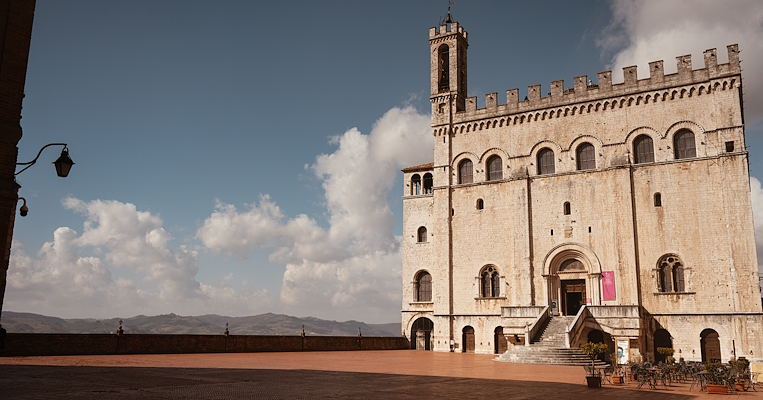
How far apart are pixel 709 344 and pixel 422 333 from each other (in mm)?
16620

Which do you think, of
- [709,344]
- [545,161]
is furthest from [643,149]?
[709,344]

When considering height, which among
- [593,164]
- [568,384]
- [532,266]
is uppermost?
[593,164]

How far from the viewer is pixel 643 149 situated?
1304 inches

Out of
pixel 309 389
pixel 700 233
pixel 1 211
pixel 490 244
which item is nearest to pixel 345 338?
pixel 490 244

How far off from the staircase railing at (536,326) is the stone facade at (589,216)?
12.5 inches

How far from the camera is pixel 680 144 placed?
3216 centimetres

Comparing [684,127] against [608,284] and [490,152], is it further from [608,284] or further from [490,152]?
[490,152]

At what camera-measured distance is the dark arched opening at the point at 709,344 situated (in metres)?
29.3

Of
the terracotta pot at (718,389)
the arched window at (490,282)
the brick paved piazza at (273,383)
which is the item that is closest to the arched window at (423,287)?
the arched window at (490,282)

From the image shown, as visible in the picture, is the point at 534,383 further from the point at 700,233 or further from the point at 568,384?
the point at 700,233

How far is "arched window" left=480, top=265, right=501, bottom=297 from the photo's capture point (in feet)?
117

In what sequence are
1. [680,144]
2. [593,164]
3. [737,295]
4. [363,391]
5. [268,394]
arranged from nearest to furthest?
1. [268,394]
2. [363,391]
3. [737,295]
4. [680,144]
5. [593,164]

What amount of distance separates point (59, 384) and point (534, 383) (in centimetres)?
1179

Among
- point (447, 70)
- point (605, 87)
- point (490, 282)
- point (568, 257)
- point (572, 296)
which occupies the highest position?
point (447, 70)
